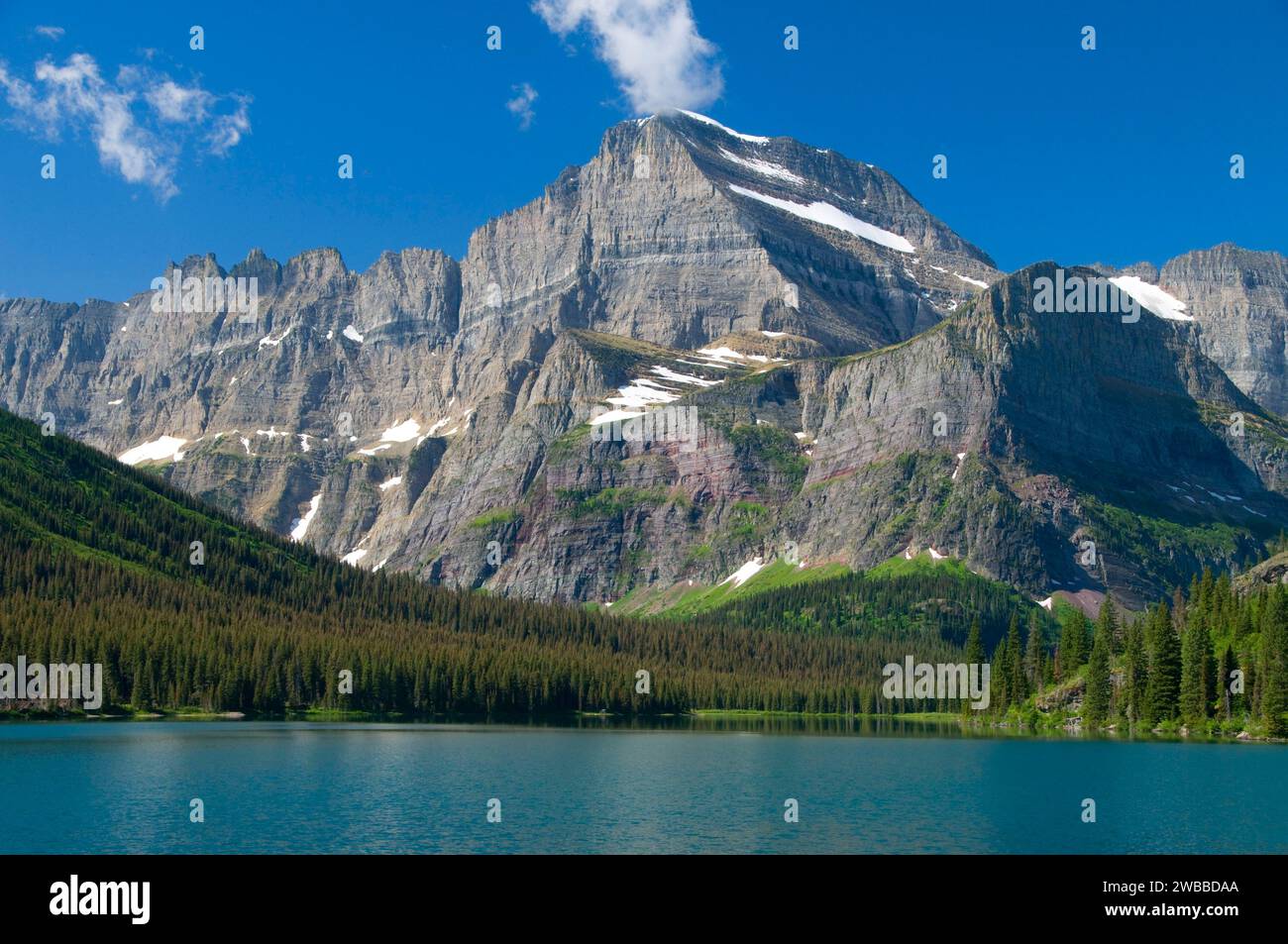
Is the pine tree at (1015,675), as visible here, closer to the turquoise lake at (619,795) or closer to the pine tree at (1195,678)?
the pine tree at (1195,678)

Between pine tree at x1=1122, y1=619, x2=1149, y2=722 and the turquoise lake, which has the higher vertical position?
pine tree at x1=1122, y1=619, x2=1149, y2=722

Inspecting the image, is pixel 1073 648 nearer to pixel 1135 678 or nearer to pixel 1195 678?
pixel 1135 678

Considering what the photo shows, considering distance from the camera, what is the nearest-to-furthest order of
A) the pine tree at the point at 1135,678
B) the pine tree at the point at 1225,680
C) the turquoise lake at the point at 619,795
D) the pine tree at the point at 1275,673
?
1. the turquoise lake at the point at 619,795
2. the pine tree at the point at 1275,673
3. the pine tree at the point at 1225,680
4. the pine tree at the point at 1135,678

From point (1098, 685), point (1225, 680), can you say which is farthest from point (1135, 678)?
point (1225, 680)

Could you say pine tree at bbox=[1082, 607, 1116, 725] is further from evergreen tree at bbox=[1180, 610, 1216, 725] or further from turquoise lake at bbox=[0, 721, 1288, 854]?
turquoise lake at bbox=[0, 721, 1288, 854]

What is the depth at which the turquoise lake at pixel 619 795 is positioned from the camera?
76.2 m

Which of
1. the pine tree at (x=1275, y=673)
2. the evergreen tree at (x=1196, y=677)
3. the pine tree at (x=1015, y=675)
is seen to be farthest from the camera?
the pine tree at (x=1015, y=675)

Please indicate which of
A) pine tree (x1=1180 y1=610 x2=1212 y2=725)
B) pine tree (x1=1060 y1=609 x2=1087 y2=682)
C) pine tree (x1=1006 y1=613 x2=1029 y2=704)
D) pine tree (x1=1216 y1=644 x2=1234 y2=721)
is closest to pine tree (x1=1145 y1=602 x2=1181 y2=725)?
pine tree (x1=1180 y1=610 x2=1212 y2=725)

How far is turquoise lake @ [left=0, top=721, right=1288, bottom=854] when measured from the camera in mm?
76250

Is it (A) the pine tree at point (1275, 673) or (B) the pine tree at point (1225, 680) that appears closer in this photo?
(A) the pine tree at point (1275, 673)

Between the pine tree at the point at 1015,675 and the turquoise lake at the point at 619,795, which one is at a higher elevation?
the pine tree at the point at 1015,675

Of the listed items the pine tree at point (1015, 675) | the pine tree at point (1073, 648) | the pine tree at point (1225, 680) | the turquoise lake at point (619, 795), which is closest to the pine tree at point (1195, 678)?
the pine tree at point (1225, 680)
